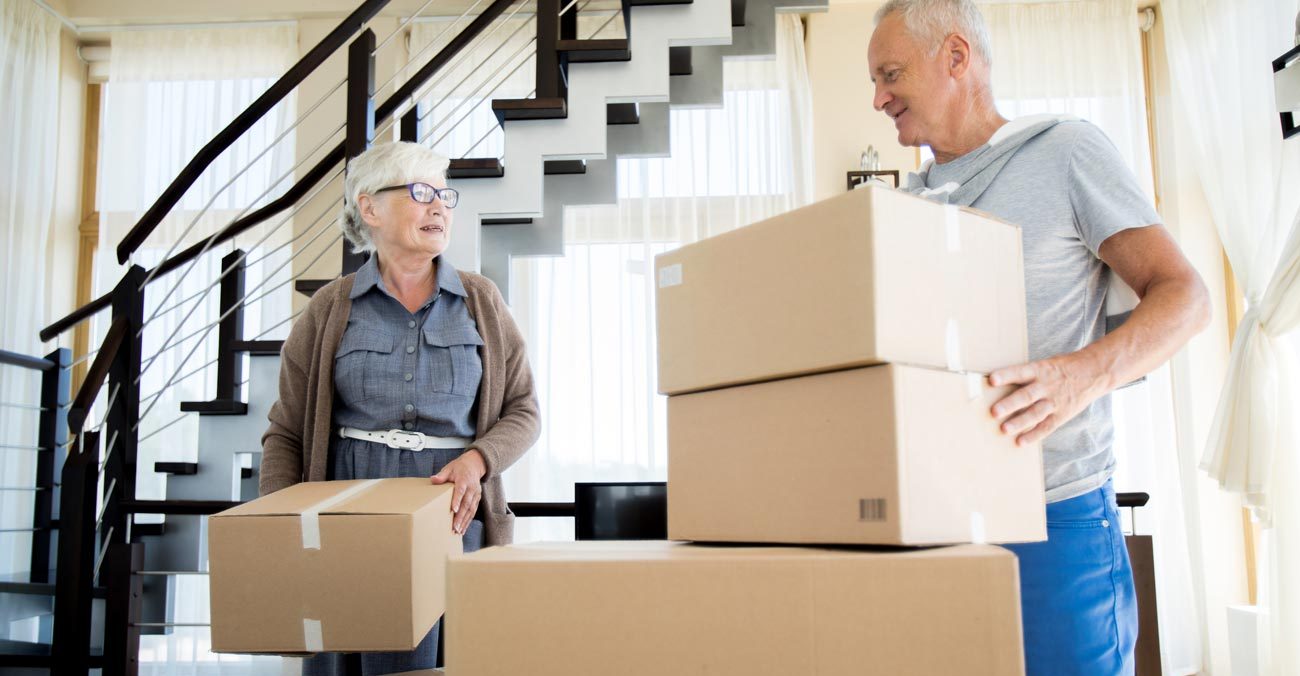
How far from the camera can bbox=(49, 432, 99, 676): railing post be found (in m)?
2.61

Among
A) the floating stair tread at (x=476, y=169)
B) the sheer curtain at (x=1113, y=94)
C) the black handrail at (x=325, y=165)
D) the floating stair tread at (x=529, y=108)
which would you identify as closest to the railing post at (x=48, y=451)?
the black handrail at (x=325, y=165)

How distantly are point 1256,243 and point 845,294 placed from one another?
3642 mm

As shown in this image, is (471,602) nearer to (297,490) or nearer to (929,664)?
(929,664)

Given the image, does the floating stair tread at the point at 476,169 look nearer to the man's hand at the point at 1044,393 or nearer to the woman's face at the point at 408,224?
the woman's face at the point at 408,224

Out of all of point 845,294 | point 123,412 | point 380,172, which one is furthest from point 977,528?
point 123,412

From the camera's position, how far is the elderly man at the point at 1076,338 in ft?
3.62

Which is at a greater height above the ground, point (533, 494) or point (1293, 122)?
point (1293, 122)

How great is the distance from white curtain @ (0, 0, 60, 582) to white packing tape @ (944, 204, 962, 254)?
4.57m

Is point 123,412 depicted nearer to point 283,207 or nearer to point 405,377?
point 283,207

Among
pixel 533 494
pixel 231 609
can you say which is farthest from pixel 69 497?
pixel 533 494

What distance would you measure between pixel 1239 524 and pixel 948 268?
4.11m

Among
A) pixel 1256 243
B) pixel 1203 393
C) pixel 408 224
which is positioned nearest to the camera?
pixel 408 224

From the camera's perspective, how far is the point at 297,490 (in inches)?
60.9

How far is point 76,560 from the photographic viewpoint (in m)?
2.64
